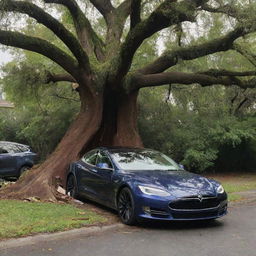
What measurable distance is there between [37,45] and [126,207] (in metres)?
6.34

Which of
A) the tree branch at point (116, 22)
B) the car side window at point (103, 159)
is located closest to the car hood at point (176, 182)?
the car side window at point (103, 159)

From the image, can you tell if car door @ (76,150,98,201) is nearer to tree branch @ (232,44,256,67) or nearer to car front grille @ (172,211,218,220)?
car front grille @ (172,211,218,220)

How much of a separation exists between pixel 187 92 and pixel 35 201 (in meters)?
11.4

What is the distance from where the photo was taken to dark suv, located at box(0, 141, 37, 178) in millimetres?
15250

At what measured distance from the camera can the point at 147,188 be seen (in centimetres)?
775

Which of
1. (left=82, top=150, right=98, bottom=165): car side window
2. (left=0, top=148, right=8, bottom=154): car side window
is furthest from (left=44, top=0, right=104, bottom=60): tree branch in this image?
(left=82, top=150, right=98, bottom=165): car side window

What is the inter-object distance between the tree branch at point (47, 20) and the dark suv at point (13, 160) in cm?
470

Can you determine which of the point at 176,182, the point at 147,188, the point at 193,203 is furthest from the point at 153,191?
the point at 193,203

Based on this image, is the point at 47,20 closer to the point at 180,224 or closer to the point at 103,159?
the point at 103,159

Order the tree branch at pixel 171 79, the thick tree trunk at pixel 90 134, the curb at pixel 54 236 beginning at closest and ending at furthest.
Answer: the curb at pixel 54 236, the thick tree trunk at pixel 90 134, the tree branch at pixel 171 79

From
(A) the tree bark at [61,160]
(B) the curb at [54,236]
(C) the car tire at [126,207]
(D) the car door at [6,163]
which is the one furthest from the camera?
(D) the car door at [6,163]

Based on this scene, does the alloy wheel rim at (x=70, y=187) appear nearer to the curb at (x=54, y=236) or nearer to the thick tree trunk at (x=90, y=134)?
the thick tree trunk at (x=90, y=134)

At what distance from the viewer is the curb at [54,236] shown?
640 cm

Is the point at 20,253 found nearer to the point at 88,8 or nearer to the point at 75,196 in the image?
the point at 75,196
